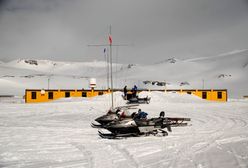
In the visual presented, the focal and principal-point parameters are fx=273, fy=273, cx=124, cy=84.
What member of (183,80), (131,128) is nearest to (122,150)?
(131,128)

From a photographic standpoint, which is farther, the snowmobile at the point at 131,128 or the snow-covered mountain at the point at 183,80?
the snow-covered mountain at the point at 183,80

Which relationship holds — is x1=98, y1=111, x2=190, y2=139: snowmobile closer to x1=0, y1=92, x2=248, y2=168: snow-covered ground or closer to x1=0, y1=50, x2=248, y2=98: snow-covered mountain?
x1=0, y1=92, x2=248, y2=168: snow-covered ground

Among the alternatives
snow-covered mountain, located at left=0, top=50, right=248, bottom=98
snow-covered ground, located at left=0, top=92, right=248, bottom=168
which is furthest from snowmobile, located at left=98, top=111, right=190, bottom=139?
snow-covered mountain, located at left=0, top=50, right=248, bottom=98

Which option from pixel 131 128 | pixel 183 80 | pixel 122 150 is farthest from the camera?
pixel 183 80

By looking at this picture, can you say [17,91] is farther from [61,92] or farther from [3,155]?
[3,155]

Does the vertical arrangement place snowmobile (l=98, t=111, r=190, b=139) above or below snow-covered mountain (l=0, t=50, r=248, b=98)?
below

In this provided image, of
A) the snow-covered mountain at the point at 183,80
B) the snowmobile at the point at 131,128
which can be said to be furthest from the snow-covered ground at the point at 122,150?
the snow-covered mountain at the point at 183,80

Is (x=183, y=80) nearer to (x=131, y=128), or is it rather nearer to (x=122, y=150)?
(x=131, y=128)

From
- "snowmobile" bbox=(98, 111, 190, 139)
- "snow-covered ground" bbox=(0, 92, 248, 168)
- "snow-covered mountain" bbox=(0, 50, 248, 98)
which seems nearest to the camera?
"snow-covered ground" bbox=(0, 92, 248, 168)

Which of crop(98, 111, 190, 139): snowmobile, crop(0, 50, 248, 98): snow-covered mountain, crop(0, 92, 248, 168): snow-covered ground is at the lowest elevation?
crop(0, 92, 248, 168): snow-covered ground

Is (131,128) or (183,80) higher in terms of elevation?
(183,80)

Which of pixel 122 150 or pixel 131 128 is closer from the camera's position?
pixel 122 150

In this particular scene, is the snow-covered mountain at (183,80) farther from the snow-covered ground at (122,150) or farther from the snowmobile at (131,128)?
the snow-covered ground at (122,150)

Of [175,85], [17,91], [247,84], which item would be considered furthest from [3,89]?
[247,84]
